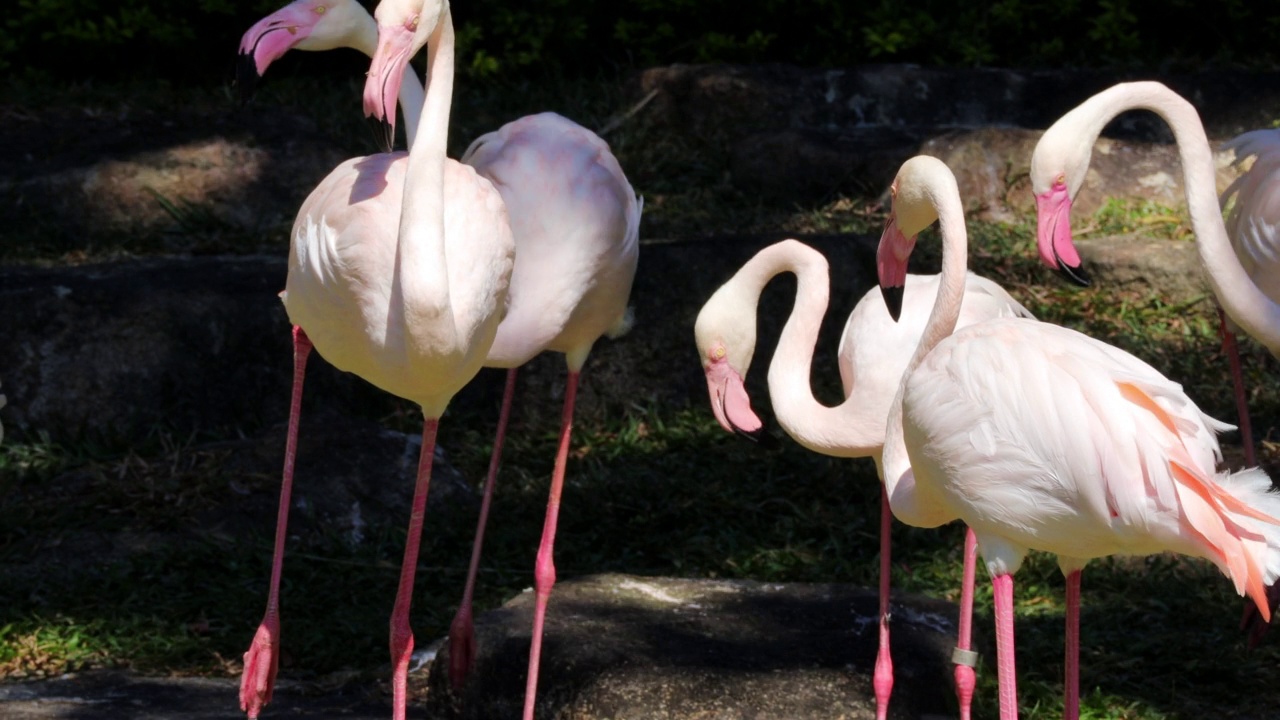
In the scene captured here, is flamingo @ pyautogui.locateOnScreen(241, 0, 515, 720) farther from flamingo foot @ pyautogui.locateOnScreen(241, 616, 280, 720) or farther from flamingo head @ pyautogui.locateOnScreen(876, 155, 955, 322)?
flamingo head @ pyautogui.locateOnScreen(876, 155, 955, 322)

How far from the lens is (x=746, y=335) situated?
3.75 m

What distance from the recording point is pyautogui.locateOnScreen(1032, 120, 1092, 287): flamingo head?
133 inches

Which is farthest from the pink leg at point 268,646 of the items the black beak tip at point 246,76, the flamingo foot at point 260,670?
the black beak tip at point 246,76

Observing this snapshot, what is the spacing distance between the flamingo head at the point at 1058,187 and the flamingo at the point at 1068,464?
322 millimetres

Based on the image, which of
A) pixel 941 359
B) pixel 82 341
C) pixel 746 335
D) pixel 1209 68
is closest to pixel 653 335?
pixel 746 335

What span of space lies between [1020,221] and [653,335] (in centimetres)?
178

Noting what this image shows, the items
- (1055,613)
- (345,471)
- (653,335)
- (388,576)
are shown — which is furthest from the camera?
(653,335)

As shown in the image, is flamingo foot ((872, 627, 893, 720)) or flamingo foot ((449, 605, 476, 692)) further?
flamingo foot ((449, 605, 476, 692))

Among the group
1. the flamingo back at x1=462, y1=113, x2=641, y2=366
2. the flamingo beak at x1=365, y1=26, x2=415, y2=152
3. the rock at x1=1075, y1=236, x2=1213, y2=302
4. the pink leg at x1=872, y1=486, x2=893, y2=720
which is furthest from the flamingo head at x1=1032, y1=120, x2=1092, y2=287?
the rock at x1=1075, y1=236, x2=1213, y2=302

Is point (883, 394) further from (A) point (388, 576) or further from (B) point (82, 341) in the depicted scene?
(B) point (82, 341)

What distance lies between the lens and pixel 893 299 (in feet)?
11.3

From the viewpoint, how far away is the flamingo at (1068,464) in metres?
2.75

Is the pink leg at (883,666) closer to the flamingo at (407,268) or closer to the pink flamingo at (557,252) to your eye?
the pink flamingo at (557,252)

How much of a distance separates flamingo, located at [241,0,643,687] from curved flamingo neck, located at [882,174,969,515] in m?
0.91
